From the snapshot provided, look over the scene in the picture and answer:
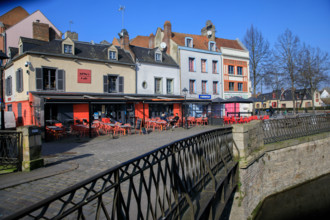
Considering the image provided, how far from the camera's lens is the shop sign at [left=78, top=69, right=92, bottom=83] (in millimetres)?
17875

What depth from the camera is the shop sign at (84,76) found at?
58.6ft

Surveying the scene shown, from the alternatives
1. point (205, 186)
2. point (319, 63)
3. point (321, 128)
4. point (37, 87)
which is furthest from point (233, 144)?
point (319, 63)

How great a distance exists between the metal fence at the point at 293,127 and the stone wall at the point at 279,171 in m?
0.51

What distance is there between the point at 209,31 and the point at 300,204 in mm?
24418

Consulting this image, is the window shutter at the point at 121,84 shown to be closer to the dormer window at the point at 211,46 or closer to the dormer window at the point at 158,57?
the dormer window at the point at 158,57

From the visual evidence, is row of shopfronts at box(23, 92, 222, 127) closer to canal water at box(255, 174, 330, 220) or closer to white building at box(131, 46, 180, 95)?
white building at box(131, 46, 180, 95)

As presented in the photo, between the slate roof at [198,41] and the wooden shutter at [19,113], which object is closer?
the wooden shutter at [19,113]

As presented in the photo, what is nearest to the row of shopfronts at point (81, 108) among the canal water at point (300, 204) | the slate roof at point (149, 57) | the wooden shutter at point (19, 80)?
the wooden shutter at point (19, 80)

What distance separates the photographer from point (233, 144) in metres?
6.73

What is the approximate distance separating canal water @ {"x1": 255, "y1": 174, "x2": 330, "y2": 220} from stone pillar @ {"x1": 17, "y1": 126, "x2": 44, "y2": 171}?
766 cm

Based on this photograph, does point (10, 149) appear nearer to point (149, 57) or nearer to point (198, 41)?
point (149, 57)

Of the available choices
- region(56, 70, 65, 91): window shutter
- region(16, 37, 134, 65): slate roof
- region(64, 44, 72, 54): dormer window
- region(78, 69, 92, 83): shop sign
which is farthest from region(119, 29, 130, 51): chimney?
region(56, 70, 65, 91): window shutter

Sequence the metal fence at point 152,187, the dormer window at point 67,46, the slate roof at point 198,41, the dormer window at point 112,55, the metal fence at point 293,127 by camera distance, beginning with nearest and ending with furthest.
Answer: the metal fence at point 152,187
the metal fence at point 293,127
the dormer window at point 67,46
the dormer window at point 112,55
the slate roof at point 198,41

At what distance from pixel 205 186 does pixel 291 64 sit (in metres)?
24.2
